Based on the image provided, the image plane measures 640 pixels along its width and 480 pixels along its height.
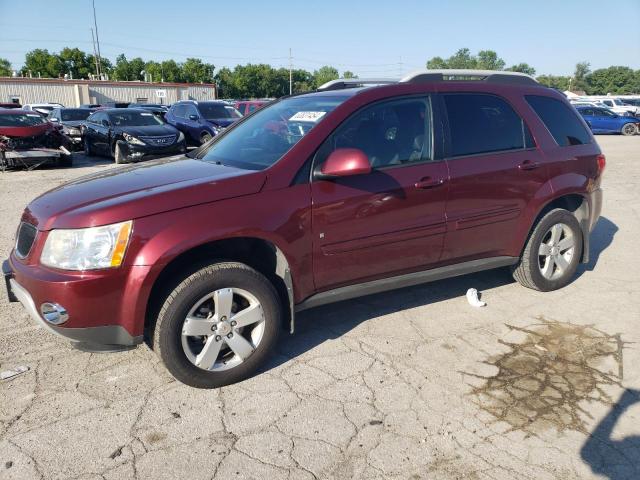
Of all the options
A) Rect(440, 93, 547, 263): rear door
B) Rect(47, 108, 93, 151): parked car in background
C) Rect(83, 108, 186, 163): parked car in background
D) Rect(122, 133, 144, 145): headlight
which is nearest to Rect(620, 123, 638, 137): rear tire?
Rect(83, 108, 186, 163): parked car in background

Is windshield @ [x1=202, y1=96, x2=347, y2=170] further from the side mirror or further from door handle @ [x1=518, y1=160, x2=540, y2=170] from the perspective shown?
door handle @ [x1=518, y1=160, x2=540, y2=170]

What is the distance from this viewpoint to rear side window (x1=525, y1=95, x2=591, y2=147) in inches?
176

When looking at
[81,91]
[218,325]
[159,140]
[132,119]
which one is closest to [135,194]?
[218,325]

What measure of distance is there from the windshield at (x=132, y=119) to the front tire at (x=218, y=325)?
12.1 metres

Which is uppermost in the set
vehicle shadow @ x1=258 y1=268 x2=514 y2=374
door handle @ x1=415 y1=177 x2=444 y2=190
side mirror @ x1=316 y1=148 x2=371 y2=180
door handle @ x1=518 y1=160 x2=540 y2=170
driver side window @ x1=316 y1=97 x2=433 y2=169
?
driver side window @ x1=316 y1=97 x2=433 y2=169

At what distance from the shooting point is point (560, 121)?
4.59 meters

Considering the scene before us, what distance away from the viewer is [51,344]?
11.8 feet

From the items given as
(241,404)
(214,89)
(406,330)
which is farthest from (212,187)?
(214,89)

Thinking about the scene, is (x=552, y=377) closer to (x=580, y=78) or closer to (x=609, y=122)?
(x=609, y=122)

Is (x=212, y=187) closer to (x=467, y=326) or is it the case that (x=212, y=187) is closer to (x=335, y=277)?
(x=335, y=277)

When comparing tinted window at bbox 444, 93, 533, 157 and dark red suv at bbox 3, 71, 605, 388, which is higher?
tinted window at bbox 444, 93, 533, 157

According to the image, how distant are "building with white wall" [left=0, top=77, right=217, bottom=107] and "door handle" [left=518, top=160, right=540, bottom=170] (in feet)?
153

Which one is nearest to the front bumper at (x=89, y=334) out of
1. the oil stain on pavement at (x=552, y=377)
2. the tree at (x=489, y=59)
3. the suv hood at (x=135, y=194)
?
the suv hood at (x=135, y=194)

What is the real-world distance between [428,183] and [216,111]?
1380 cm
